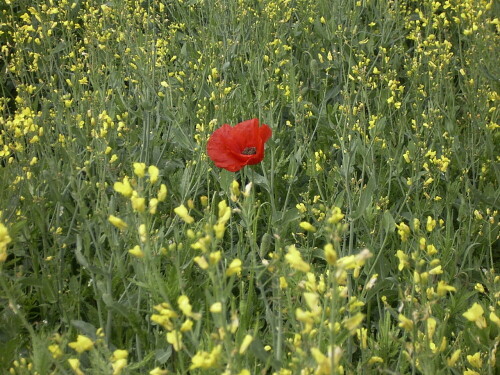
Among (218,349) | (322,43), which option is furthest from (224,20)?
(218,349)

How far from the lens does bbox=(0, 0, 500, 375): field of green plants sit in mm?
1495

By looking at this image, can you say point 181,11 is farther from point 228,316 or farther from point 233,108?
point 228,316

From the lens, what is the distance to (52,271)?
7.51 ft

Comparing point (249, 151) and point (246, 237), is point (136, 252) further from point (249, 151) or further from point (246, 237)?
point (246, 237)

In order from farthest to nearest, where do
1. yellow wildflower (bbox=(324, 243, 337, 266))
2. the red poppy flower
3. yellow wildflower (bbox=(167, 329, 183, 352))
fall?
the red poppy flower
yellow wildflower (bbox=(167, 329, 183, 352))
yellow wildflower (bbox=(324, 243, 337, 266))

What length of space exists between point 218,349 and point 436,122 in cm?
180

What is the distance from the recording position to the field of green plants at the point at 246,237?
58.9 inches

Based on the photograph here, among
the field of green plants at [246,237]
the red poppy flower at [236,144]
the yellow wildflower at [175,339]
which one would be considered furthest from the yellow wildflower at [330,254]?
the red poppy flower at [236,144]

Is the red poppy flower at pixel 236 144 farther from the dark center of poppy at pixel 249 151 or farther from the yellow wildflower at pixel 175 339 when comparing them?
Result: the yellow wildflower at pixel 175 339

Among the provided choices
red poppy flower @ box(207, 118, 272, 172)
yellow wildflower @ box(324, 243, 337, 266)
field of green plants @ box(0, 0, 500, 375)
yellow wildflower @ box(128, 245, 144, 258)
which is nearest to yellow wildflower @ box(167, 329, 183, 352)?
field of green plants @ box(0, 0, 500, 375)

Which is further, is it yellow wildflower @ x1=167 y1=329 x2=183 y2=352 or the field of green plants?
the field of green plants

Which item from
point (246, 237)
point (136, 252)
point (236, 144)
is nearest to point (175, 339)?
point (136, 252)

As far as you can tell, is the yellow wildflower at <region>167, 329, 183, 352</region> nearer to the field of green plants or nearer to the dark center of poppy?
the field of green plants

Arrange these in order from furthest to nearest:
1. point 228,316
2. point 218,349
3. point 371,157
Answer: point 371,157, point 228,316, point 218,349
